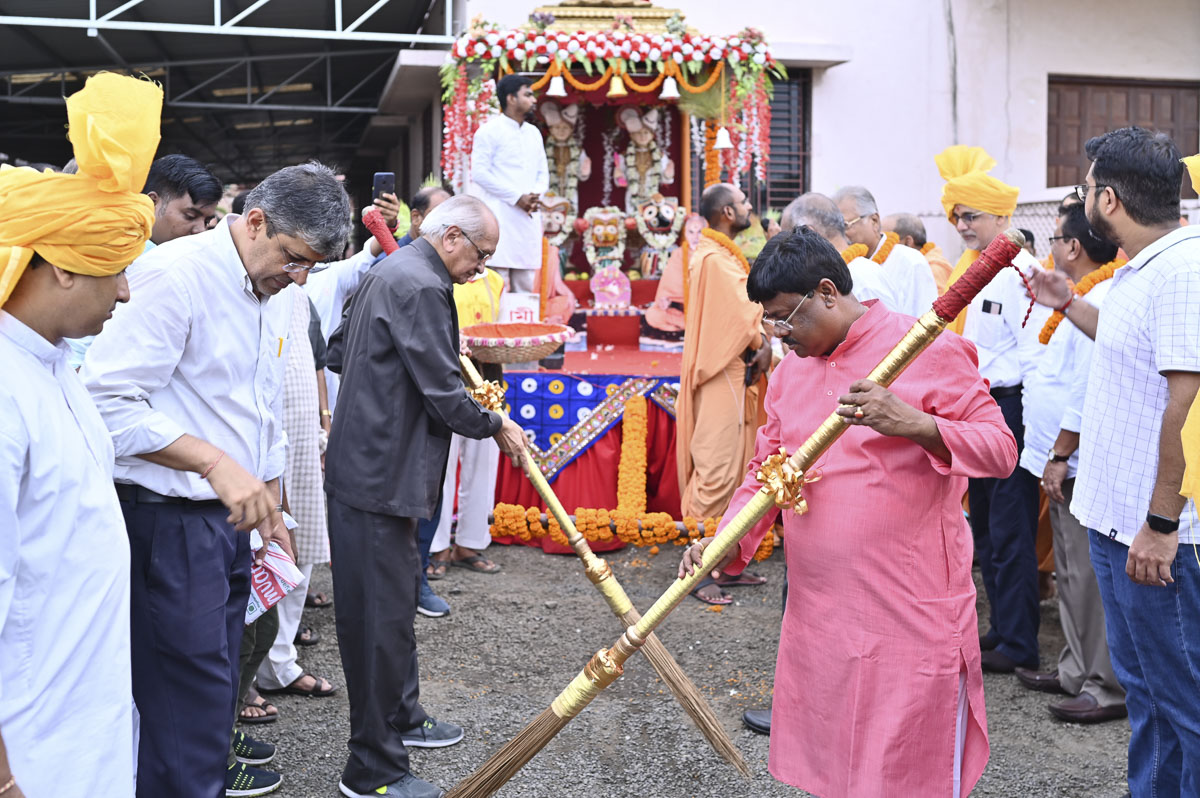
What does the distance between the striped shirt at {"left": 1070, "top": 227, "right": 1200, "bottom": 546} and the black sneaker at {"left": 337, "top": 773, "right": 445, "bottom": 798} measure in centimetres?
213

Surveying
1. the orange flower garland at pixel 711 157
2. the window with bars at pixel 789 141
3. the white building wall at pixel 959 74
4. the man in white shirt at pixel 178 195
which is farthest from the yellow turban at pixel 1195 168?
the white building wall at pixel 959 74

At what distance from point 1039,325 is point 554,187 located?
262 inches

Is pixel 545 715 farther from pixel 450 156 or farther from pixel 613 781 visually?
pixel 450 156

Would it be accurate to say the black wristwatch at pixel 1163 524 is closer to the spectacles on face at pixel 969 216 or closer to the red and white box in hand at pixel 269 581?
the red and white box in hand at pixel 269 581

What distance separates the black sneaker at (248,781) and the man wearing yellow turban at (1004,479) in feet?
9.84

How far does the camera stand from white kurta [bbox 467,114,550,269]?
8.01 m

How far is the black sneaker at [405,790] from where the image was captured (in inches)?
139

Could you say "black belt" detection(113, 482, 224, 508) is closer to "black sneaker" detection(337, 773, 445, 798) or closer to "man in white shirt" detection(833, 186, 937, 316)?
"black sneaker" detection(337, 773, 445, 798)

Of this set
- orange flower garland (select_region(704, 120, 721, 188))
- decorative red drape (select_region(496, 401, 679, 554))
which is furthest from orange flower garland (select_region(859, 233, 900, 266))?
orange flower garland (select_region(704, 120, 721, 188))

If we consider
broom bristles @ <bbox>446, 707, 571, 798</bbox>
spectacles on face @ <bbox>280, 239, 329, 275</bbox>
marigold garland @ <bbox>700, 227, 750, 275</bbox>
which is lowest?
broom bristles @ <bbox>446, 707, 571, 798</bbox>

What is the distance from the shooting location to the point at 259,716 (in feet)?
13.7

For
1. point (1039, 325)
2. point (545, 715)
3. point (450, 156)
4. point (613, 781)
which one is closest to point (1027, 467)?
point (1039, 325)

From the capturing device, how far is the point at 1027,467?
475cm

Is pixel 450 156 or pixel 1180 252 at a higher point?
pixel 450 156
